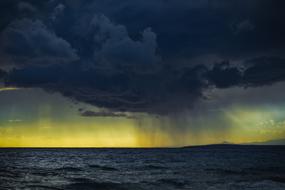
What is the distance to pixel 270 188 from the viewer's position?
3578 centimetres

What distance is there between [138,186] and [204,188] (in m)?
7.33

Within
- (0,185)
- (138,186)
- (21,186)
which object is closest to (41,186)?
(21,186)

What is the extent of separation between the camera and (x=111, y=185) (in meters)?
40.4

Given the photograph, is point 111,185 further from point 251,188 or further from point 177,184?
point 251,188

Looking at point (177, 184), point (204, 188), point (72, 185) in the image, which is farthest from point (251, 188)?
point (72, 185)

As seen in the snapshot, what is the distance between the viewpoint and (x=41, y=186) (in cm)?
3725

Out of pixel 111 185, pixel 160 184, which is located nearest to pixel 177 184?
pixel 160 184

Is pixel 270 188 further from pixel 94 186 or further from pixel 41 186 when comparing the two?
pixel 41 186

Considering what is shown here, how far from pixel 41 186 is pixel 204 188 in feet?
Result: 55.7

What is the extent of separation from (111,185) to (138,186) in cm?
335

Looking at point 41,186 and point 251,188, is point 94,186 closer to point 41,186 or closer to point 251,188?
point 41,186

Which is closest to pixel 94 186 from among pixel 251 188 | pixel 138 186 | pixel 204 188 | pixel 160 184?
pixel 138 186

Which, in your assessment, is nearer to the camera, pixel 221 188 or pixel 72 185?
pixel 221 188

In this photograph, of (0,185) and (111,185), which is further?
(111,185)
